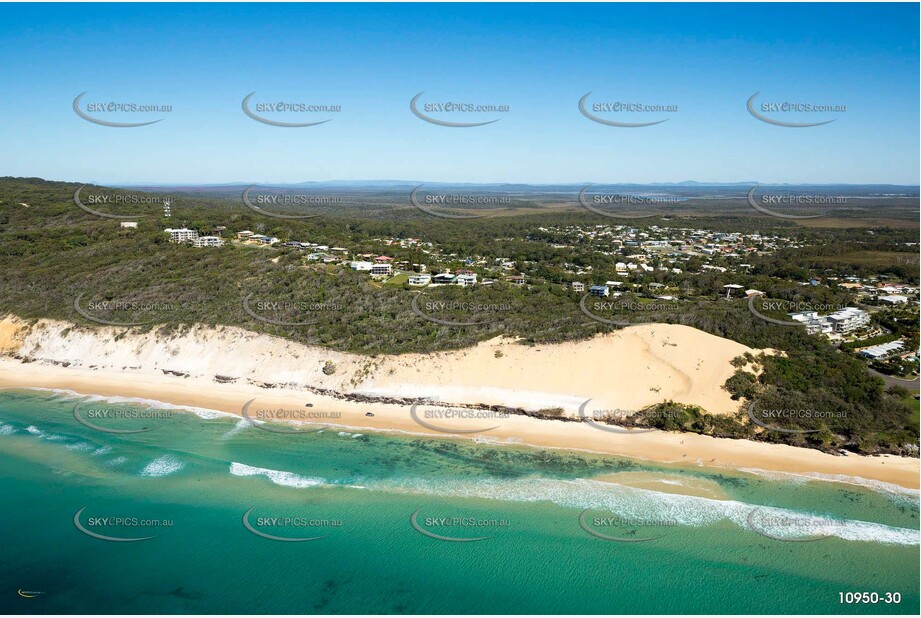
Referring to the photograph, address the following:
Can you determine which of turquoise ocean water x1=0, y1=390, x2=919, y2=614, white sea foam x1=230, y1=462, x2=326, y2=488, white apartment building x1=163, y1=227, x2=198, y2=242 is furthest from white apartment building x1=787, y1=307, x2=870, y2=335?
white apartment building x1=163, y1=227, x2=198, y2=242

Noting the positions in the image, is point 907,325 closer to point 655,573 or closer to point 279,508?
point 655,573

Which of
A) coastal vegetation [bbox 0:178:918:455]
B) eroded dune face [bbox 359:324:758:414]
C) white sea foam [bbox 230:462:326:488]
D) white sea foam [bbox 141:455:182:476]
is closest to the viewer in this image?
white sea foam [bbox 230:462:326:488]

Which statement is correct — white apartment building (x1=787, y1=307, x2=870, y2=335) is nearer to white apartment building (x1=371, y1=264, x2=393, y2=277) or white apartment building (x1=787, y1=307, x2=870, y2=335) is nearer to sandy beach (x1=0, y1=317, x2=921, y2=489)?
sandy beach (x1=0, y1=317, x2=921, y2=489)

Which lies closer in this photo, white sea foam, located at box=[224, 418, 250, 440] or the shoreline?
the shoreline

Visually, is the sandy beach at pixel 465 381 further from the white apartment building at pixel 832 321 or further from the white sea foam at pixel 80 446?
the white apartment building at pixel 832 321

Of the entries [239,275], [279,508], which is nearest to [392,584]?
[279,508]

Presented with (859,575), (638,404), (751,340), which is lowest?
(859,575)

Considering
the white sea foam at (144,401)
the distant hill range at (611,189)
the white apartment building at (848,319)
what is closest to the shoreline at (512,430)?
the white sea foam at (144,401)
